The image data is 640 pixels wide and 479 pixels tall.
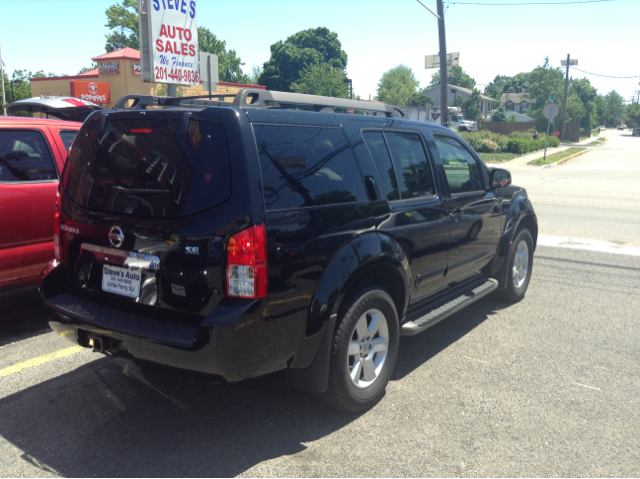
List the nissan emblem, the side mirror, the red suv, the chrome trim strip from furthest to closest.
Answer: 1. the side mirror
2. the red suv
3. the nissan emblem
4. the chrome trim strip

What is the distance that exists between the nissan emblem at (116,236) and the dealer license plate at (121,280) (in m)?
0.14

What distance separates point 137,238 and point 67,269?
0.80 metres

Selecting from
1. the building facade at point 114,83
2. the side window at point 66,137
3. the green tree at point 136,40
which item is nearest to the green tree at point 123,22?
the green tree at point 136,40

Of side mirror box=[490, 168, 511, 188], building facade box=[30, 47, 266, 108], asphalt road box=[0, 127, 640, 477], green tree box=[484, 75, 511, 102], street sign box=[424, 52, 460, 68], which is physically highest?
green tree box=[484, 75, 511, 102]

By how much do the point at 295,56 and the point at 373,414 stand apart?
268ft

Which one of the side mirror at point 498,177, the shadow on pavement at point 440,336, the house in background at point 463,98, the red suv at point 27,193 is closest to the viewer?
the shadow on pavement at point 440,336

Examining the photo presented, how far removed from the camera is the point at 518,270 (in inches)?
235

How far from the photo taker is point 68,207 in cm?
356

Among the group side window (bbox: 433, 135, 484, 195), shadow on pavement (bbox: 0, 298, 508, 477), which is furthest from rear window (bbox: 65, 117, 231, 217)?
side window (bbox: 433, 135, 484, 195)

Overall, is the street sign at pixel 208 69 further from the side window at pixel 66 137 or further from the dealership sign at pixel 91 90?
the dealership sign at pixel 91 90

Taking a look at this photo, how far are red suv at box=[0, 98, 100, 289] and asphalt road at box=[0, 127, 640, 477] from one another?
66 centimetres

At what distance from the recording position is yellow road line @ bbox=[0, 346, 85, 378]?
4.14 m

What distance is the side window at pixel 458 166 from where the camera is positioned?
4.70 meters

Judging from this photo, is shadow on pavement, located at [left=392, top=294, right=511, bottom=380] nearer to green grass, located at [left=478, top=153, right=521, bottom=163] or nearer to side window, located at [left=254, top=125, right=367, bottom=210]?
side window, located at [left=254, top=125, right=367, bottom=210]
